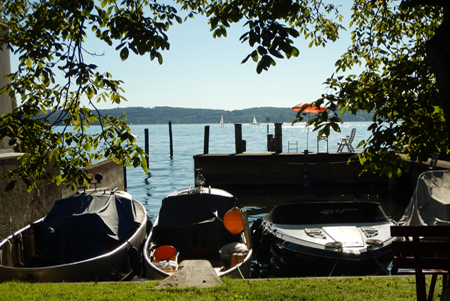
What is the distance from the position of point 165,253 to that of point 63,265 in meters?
2.17

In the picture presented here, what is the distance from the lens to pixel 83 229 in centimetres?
1072

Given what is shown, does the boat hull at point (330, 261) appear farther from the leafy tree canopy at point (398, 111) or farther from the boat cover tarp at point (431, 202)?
the leafy tree canopy at point (398, 111)

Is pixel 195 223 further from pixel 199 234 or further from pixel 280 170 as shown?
pixel 280 170

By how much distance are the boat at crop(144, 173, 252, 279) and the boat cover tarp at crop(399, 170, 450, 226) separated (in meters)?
4.21

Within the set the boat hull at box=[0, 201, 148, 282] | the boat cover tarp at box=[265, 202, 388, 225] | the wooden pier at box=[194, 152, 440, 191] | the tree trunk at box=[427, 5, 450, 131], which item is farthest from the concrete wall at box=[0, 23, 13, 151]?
the wooden pier at box=[194, 152, 440, 191]

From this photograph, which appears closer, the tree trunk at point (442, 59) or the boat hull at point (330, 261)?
the tree trunk at point (442, 59)

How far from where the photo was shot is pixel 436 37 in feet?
12.0

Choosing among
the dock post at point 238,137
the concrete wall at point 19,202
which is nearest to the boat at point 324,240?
the concrete wall at point 19,202

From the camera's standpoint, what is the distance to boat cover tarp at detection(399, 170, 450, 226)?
10.6 m

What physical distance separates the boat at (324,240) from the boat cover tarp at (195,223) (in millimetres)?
1171

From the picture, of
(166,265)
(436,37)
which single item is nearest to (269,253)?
(166,265)

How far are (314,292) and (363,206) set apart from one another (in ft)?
21.1

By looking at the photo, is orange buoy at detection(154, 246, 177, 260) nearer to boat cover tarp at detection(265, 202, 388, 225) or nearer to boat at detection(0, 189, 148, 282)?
boat at detection(0, 189, 148, 282)

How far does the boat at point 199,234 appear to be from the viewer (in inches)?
400
